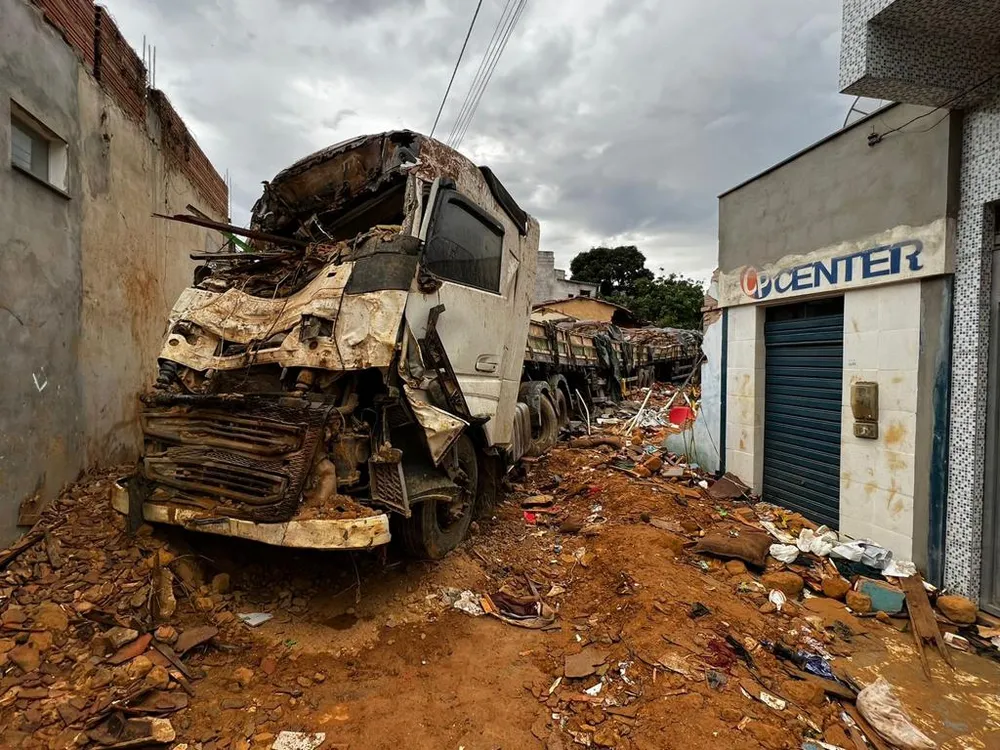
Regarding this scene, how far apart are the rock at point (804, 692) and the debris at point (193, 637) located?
118 inches

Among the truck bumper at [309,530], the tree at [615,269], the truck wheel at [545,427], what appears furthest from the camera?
the tree at [615,269]

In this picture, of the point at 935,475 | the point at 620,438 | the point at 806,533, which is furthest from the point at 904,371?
the point at 620,438

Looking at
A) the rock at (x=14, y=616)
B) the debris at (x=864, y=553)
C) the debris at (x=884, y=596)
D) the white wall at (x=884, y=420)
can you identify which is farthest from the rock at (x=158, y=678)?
the white wall at (x=884, y=420)

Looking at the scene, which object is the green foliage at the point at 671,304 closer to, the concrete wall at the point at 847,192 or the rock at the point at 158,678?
the concrete wall at the point at 847,192

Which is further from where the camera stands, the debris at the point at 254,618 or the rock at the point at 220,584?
the rock at the point at 220,584

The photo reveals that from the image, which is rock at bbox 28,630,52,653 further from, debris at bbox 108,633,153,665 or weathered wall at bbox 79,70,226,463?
weathered wall at bbox 79,70,226,463

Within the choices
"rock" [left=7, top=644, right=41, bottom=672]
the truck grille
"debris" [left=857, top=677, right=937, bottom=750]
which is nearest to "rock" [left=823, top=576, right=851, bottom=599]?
"debris" [left=857, top=677, right=937, bottom=750]

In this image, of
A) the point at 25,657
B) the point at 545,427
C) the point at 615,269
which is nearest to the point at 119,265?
the point at 25,657

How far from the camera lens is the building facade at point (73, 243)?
142 inches

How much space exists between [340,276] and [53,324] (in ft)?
8.79

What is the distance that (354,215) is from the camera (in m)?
4.20

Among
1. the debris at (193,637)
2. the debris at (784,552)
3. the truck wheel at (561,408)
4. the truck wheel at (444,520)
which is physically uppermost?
the truck wheel at (561,408)

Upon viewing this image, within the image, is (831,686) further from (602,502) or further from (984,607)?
(602,502)

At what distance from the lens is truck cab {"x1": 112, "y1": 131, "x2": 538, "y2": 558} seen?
277 centimetres
